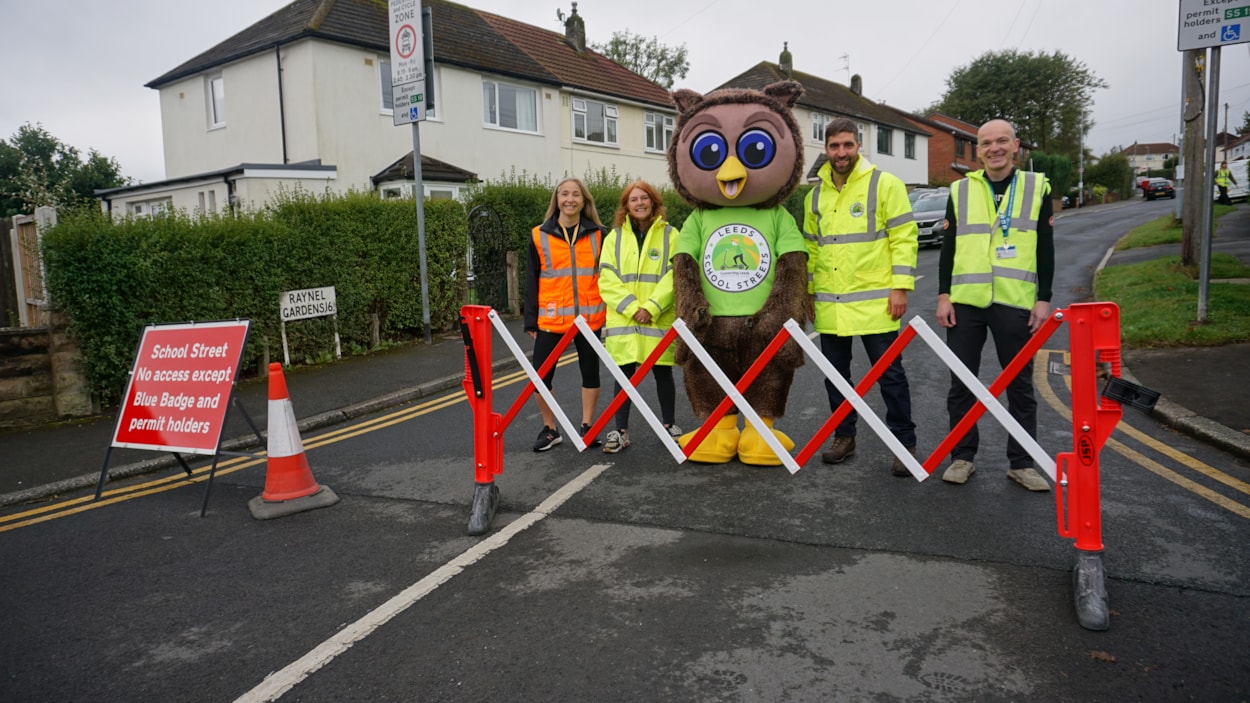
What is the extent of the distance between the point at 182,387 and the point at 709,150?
152 inches

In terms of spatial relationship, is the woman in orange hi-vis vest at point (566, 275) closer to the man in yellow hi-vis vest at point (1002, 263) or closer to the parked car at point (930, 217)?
the man in yellow hi-vis vest at point (1002, 263)

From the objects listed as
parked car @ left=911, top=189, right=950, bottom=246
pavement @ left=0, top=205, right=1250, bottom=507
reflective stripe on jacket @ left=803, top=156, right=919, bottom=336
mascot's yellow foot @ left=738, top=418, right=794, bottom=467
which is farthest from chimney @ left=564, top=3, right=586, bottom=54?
mascot's yellow foot @ left=738, top=418, right=794, bottom=467

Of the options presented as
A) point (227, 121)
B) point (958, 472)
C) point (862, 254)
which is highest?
point (227, 121)

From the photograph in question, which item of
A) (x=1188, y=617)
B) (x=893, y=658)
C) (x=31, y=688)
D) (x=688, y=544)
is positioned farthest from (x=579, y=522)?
(x=1188, y=617)

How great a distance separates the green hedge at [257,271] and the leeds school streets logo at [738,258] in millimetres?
6059

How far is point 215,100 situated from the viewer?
2259 cm

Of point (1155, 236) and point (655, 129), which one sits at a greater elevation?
point (655, 129)

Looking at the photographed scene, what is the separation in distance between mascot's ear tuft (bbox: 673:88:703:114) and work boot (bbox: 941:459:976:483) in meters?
2.83

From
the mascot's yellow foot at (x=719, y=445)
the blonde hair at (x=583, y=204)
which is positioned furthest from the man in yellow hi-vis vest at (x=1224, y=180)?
the mascot's yellow foot at (x=719, y=445)

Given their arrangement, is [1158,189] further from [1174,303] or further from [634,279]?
[634,279]

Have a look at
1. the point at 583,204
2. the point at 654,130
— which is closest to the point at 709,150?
the point at 583,204

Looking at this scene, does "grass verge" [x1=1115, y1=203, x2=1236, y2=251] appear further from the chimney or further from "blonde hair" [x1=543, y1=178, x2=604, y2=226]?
the chimney

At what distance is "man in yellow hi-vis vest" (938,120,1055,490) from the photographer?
4.75 m

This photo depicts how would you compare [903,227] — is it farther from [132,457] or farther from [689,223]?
[132,457]
